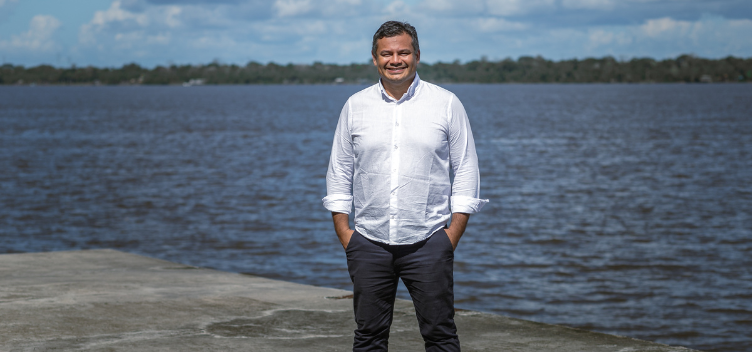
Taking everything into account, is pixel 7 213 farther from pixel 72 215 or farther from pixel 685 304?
pixel 685 304

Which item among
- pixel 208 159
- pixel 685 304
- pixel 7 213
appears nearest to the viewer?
pixel 685 304

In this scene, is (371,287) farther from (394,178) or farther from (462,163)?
(462,163)

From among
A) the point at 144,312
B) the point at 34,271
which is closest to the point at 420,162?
A: the point at 144,312

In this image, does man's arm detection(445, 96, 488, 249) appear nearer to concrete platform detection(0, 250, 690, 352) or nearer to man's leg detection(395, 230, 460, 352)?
man's leg detection(395, 230, 460, 352)

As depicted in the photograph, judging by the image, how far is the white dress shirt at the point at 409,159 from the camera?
3.90 meters

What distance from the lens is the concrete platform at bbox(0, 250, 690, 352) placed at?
577 cm

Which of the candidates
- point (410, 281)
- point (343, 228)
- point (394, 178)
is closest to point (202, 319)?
point (343, 228)

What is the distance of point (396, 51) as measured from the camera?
3.94 metres

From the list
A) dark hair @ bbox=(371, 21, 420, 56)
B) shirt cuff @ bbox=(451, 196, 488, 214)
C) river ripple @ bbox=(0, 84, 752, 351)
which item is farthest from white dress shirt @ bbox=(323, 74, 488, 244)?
river ripple @ bbox=(0, 84, 752, 351)

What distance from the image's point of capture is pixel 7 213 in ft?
72.4

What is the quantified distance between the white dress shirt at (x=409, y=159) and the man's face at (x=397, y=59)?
7 centimetres

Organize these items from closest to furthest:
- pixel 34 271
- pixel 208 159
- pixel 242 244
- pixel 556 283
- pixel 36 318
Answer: pixel 36 318
pixel 34 271
pixel 556 283
pixel 242 244
pixel 208 159

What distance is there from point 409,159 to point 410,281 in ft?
1.86

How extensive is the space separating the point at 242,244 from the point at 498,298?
21.0 ft
